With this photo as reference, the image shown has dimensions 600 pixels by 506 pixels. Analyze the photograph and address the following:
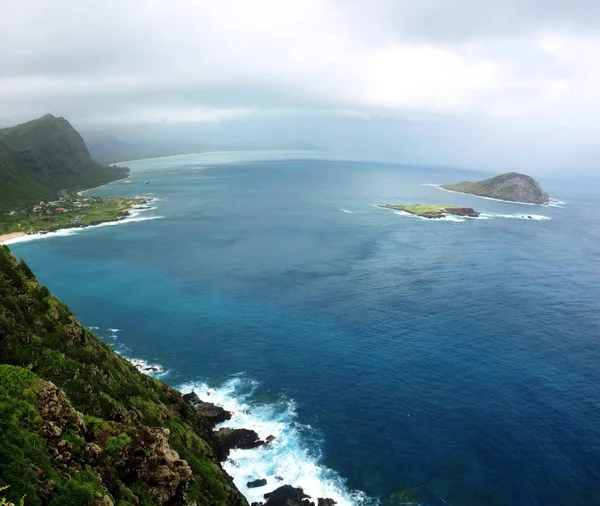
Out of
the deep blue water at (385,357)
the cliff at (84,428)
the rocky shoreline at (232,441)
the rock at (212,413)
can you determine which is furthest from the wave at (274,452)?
the cliff at (84,428)

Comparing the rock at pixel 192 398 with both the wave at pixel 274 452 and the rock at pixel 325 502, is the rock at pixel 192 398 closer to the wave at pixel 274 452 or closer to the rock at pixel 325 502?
the wave at pixel 274 452

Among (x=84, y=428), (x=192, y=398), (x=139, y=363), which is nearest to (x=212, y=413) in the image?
(x=192, y=398)

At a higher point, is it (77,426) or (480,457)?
(77,426)

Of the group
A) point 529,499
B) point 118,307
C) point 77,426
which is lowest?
point 529,499

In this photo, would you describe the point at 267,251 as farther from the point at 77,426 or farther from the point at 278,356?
the point at 77,426

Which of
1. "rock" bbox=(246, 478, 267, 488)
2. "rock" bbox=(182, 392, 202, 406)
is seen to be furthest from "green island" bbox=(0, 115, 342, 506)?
"rock" bbox=(182, 392, 202, 406)

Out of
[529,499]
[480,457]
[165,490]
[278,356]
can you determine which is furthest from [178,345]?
[529,499]

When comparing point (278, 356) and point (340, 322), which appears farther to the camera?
point (340, 322)

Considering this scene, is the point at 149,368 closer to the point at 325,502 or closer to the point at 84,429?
the point at 325,502
